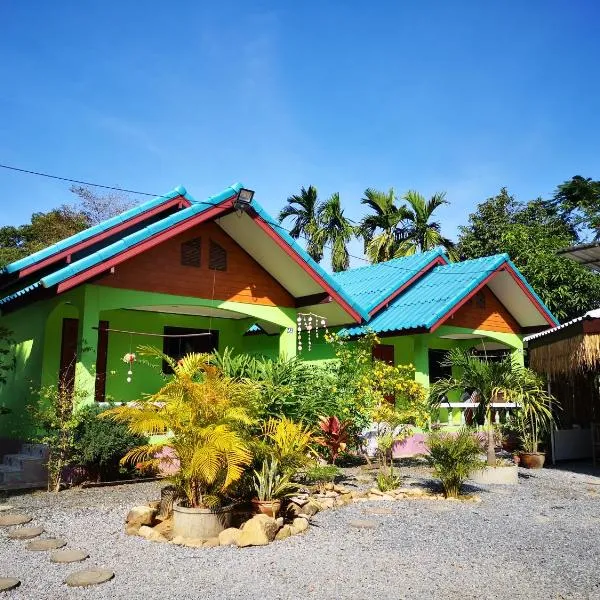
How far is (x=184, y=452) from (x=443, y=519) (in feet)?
11.6

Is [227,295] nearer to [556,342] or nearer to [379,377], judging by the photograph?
[379,377]

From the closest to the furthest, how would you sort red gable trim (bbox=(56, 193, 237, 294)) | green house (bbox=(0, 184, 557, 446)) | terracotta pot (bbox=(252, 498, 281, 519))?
1. terracotta pot (bbox=(252, 498, 281, 519))
2. red gable trim (bbox=(56, 193, 237, 294))
3. green house (bbox=(0, 184, 557, 446))

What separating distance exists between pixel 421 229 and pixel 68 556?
78.2 feet

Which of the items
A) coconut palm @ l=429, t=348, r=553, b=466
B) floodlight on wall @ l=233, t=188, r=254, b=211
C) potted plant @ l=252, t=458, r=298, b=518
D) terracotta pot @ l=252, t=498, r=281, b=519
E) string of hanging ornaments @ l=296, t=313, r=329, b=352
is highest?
floodlight on wall @ l=233, t=188, r=254, b=211

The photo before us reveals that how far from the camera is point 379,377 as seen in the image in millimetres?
10930

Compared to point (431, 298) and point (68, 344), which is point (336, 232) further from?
point (68, 344)

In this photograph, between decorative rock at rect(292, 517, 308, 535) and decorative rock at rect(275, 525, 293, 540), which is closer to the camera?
decorative rock at rect(275, 525, 293, 540)

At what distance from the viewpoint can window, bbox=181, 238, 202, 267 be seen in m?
12.2

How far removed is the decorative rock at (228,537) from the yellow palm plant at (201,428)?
0.37 metres

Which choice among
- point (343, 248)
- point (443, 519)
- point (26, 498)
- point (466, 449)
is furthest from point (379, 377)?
point (343, 248)

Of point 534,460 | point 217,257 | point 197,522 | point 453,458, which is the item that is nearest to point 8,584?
point 197,522

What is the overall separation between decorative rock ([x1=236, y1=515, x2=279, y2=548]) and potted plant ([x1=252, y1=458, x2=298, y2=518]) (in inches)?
25.2

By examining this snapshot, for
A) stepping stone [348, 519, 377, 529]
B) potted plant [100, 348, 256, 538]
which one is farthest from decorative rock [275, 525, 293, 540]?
stepping stone [348, 519, 377, 529]

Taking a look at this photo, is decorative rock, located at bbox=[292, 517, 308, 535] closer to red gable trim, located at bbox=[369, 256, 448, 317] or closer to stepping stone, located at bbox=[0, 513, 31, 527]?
stepping stone, located at bbox=[0, 513, 31, 527]
